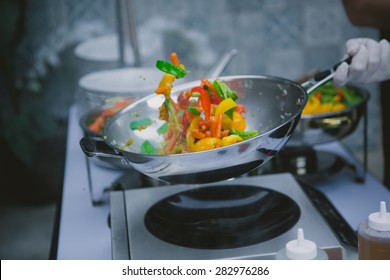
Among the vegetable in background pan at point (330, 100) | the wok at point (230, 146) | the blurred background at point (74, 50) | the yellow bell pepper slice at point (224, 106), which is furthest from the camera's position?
the blurred background at point (74, 50)

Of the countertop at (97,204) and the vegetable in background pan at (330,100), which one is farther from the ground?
the vegetable in background pan at (330,100)

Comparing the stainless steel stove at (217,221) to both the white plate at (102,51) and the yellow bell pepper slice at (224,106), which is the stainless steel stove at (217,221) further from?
the white plate at (102,51)

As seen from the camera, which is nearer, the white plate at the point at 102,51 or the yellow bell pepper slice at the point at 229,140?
the yellow bell pepper slice at the point at 229,140

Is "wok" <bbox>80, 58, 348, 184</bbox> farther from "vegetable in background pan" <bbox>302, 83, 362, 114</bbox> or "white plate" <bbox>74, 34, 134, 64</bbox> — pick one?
"white plate" <bbox>74, 34, 134, 64</bbox>

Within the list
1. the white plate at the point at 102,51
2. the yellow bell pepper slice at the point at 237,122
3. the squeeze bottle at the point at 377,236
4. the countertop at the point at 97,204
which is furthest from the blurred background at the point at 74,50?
the squeeze bottle at the point at 377,236

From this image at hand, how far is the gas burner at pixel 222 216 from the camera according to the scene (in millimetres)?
911

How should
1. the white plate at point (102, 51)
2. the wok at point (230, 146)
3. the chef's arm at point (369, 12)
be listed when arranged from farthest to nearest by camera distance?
the white plate at point (102, 51)
the chef's arm at point (369, 12)
the wok at point (230, 146)

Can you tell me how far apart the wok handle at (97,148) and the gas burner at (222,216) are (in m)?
0.13

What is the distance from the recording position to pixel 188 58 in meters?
2.96

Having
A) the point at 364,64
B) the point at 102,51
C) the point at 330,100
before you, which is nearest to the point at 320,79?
the point at 364,64

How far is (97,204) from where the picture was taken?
4.15 feet

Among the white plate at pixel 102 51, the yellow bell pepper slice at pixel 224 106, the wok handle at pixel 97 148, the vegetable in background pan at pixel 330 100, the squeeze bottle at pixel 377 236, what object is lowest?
the white plate at pixel 102 51

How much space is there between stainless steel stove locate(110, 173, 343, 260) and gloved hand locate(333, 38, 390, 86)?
21cm

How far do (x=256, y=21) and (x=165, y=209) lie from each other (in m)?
2.07
